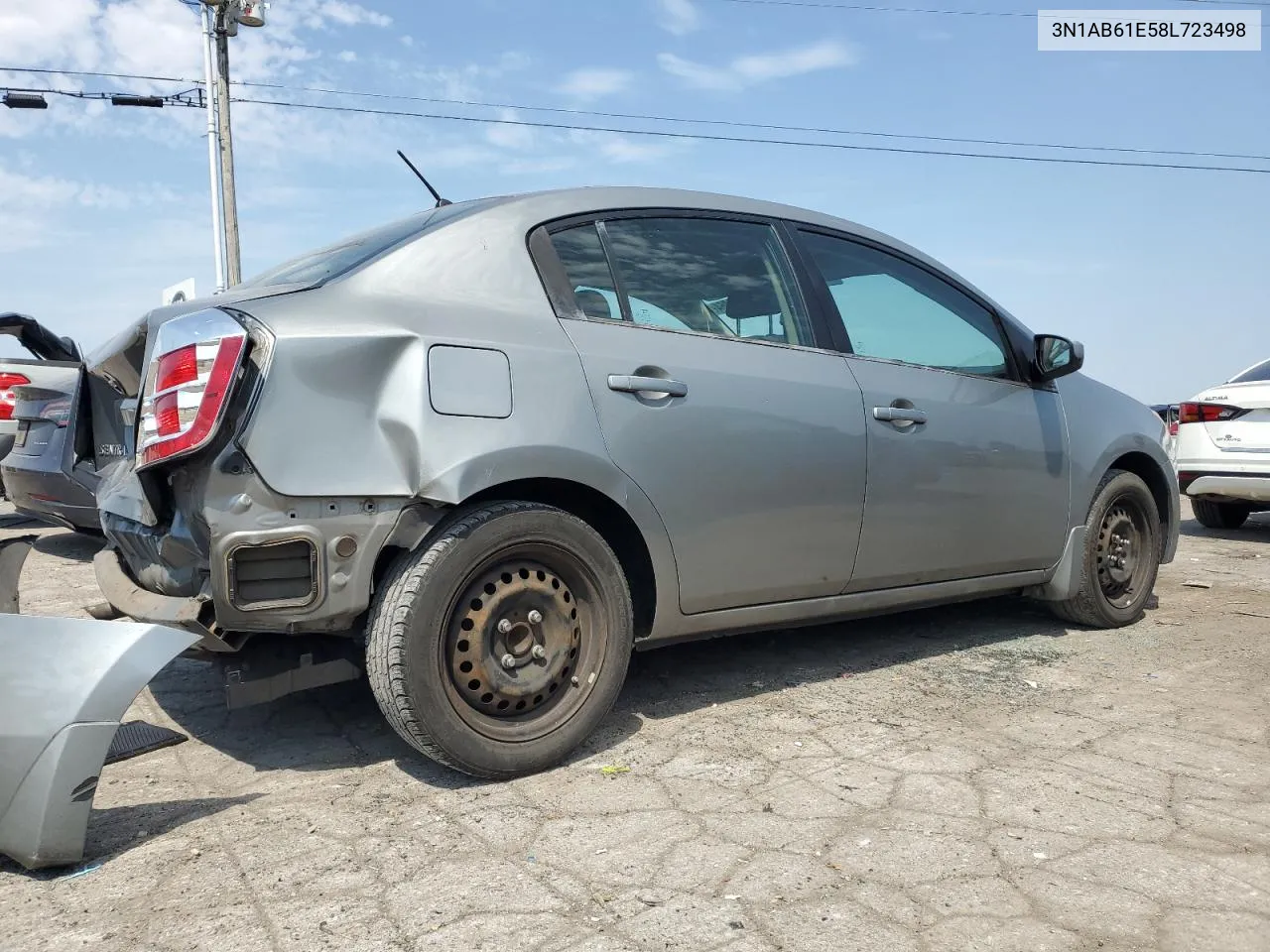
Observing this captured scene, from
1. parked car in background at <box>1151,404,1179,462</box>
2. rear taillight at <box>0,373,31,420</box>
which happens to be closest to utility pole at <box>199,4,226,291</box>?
rear taillight at <box>0,373,31,420</box>

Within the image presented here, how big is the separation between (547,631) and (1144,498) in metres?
3.26

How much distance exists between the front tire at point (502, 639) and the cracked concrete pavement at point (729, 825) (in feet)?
0.49

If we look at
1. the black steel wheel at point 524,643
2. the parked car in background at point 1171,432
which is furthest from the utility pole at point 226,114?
the black steel wheel at point 524,643

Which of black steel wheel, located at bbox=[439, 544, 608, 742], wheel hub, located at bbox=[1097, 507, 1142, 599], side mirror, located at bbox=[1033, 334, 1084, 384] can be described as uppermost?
side mirror, located at bbox=[1033, 334, 1084, 384]

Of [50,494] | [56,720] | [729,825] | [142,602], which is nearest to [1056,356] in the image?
[729,825]

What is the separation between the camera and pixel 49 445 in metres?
5.95

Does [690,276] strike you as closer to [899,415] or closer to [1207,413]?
[899,415]

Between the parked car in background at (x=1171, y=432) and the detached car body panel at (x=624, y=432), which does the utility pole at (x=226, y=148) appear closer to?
the parked car in background at (x=1171, y=432)

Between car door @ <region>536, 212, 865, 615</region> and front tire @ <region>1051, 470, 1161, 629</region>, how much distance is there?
1610 mm

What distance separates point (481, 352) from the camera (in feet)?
9.20

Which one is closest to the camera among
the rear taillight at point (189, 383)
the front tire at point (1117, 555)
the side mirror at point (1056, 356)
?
the rear taillight at point (189, 383)

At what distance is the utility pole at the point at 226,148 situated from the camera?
16125 millimetres

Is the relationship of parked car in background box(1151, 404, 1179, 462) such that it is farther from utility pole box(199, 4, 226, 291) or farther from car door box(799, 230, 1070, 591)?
utility pole box(199, 4, 226, 291)

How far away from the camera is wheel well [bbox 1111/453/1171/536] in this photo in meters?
4.84
